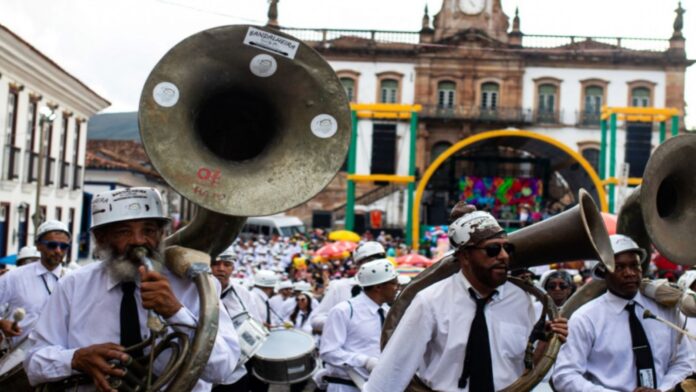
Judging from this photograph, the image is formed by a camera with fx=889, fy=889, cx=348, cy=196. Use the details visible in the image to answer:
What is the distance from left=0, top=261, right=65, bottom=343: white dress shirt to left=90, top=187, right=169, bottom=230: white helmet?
3437mm

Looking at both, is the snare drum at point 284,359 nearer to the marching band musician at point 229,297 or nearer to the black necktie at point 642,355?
the marching band musician at point 229,297

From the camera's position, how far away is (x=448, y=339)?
4121mm

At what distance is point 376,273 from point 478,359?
3345 mm

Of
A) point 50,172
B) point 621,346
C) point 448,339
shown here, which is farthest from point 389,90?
point 448,339

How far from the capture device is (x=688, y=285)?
6000mm

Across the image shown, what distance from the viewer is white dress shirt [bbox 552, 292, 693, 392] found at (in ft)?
16.4

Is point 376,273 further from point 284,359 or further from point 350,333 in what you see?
point 284,359

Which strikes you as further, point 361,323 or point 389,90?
point 389,90

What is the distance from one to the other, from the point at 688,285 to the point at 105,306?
13.0 feet

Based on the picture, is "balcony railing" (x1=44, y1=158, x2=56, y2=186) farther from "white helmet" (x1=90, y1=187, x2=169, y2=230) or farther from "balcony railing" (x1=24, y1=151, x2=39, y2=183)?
"white helmet" (x1=90, y1=187, x2=169, y2=230)

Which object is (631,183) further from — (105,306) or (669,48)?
(105,306)

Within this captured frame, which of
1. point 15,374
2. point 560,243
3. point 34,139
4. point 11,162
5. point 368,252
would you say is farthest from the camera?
point 34,139

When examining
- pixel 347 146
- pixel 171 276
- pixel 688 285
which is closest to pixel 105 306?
pixel 171 276

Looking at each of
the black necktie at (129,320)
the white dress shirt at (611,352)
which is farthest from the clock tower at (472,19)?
the black necktie at (129,320)
